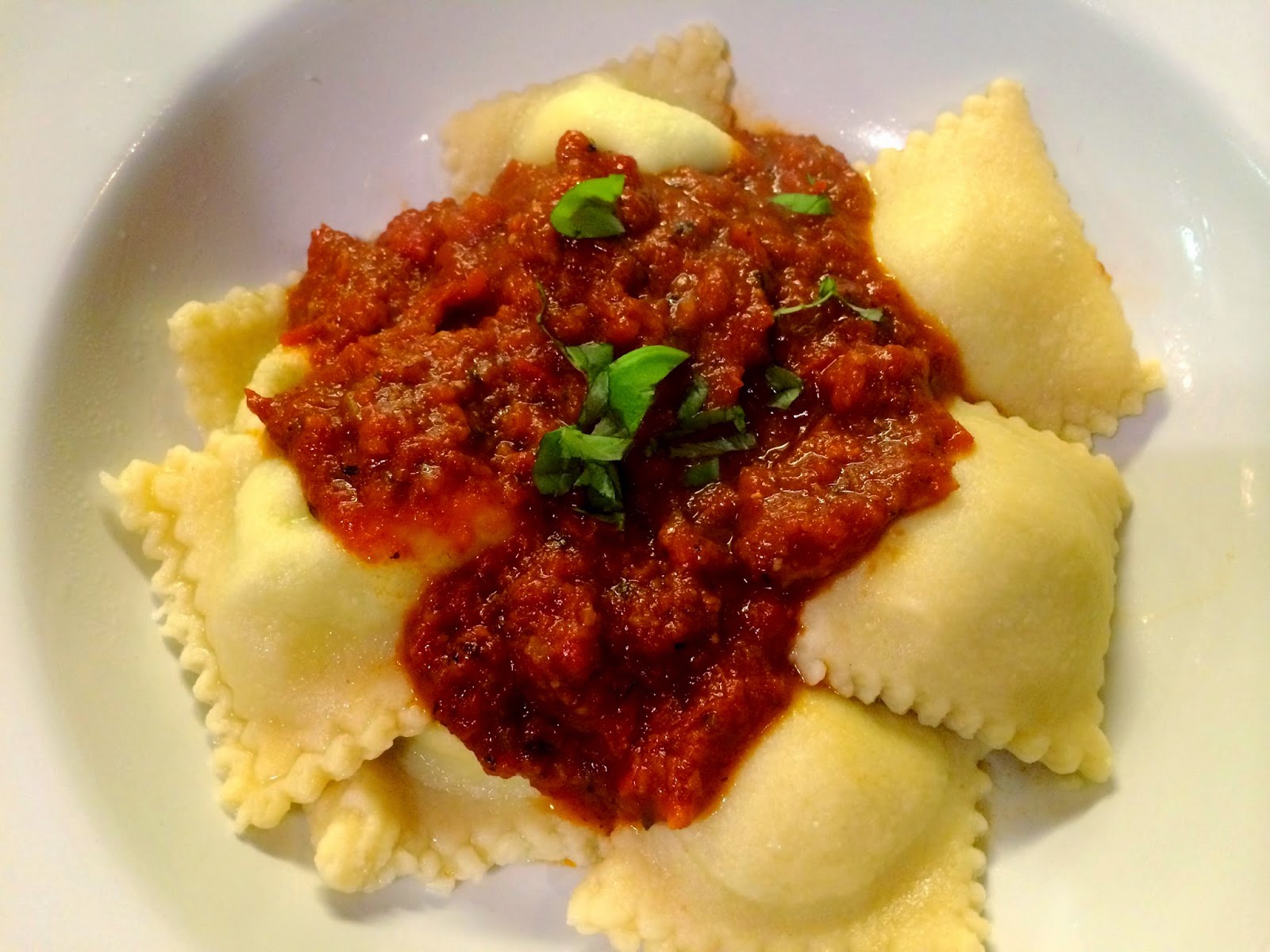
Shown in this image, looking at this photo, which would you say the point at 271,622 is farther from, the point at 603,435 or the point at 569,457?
the point at 603,435

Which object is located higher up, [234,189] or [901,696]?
[901,696]

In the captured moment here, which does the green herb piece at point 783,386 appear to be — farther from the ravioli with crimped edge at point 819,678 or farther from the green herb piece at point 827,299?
Answer: the ravioli with crimped edge at point 819,678

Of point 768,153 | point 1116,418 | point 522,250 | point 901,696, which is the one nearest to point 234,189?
point 522,250

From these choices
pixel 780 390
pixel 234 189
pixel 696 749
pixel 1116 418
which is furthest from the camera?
pixel 234 189

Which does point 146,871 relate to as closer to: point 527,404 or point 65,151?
point 527,404

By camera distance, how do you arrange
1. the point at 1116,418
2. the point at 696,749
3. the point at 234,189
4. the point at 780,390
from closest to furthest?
1. the point at 696,749
2. the point at 780,390
3. the point at 1116,418
4. the point at 234,189
